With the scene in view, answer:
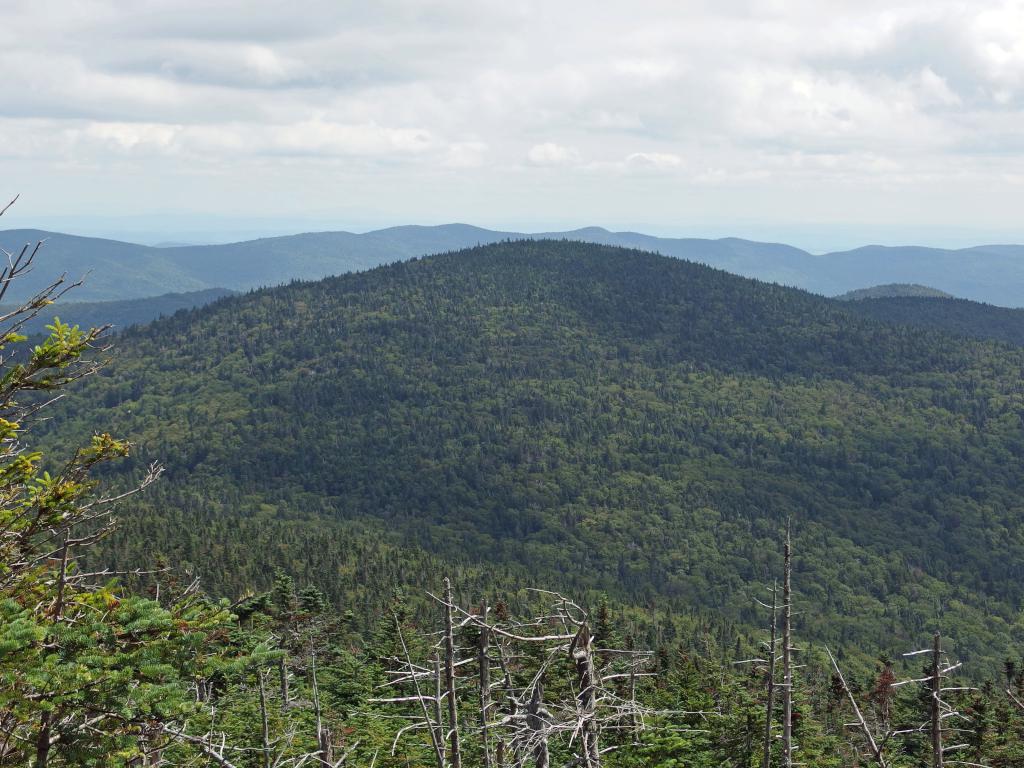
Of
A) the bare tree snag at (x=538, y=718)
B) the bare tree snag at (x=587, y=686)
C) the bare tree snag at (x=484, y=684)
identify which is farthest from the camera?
the bare tree snag at (x=484, y=684)

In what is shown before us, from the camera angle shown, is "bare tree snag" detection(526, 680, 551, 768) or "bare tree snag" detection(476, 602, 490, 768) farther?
"bare tree snag" detection(476, 602, 490, 768)

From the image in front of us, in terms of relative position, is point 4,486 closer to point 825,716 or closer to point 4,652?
point 4,652

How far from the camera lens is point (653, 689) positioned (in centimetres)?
7888

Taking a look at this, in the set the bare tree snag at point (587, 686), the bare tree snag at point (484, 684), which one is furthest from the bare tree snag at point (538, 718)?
the bare tree snag at point (484, 684)

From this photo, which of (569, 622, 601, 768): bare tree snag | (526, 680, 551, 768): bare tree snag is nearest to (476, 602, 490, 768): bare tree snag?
(526, 680, 551, 768): bare tree snag

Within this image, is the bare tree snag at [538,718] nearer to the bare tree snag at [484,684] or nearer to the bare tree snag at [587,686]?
the bare tree snag at [587,686]

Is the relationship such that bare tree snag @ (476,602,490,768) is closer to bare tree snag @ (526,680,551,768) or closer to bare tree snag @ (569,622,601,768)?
bare tree snag @ (526,680,551,768)

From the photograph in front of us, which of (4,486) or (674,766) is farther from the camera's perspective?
(674,766)

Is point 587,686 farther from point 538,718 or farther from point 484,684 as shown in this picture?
point 484,684

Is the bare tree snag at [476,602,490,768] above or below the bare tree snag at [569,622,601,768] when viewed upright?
below

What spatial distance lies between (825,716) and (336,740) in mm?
Answer: 64835

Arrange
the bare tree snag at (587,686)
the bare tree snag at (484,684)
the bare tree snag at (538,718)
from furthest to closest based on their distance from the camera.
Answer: the bare tree snag at (484,684), the bare tree snag at (538,718), the bare tree snag at (587,686)

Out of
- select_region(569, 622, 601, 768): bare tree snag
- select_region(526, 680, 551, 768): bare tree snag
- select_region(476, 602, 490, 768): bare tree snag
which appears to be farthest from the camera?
select_region(476, 602, 490, 768): bare tree snag

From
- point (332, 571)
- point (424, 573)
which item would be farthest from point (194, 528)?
point (424, 573)
